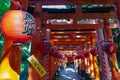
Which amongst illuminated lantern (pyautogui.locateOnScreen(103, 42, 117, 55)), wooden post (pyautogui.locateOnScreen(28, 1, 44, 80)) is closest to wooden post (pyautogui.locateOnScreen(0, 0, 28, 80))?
wooden post (pyautogui.locateOnScreen(28, 1, 44, 80))

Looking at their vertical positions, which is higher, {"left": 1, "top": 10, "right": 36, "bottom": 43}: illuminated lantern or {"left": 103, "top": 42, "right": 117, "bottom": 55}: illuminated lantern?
{"left": 1, "top": 10, "right": 36, "bottom": 43}: illuminated lantern

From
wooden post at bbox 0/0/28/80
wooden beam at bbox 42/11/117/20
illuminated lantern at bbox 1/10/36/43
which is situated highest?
wooden beam at bbox 42/11/117/20

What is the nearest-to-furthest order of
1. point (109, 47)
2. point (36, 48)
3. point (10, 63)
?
point (10, 63), point (36, 48), point (109, 47)

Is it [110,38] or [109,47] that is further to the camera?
[110,38]

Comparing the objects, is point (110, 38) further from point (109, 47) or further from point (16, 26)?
point (16, 26)

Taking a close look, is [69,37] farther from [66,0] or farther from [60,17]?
[66,0]

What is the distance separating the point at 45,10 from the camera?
5961 mm

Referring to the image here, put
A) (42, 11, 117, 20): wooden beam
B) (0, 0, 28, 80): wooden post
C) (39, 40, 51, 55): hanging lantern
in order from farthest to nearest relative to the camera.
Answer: (42, 11, 117, 20): wooden beam < (39, 40, 51, 55): hanging lantern < (0, 0, 28, 80): wooden post

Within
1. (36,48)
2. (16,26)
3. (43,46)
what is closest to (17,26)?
(16,26)

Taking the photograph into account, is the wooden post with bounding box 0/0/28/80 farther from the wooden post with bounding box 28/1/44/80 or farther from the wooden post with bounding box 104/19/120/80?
the wooden post with bounding box 104/19/120/80

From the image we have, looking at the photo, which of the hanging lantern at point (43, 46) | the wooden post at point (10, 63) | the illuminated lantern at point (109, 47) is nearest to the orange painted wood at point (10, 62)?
the wooden post at point (10, 63)

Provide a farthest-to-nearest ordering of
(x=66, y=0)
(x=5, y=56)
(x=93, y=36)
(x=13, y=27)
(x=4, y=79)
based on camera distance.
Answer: (x=93, y=36), (x=66, y=0), (x=5, y=56), (x=4, y=79), (x=13, y=27)

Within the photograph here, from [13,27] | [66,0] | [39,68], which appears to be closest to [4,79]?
[39,68]

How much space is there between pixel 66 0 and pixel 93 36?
613cm
